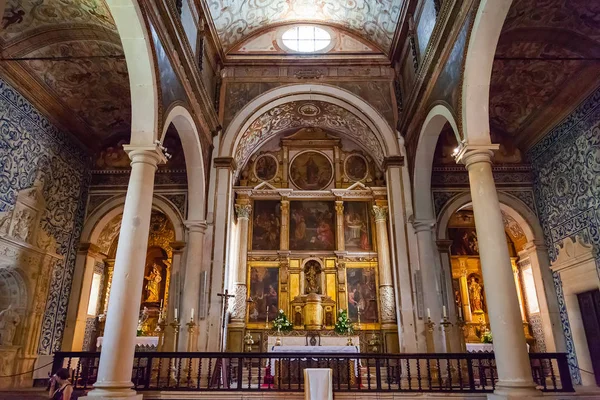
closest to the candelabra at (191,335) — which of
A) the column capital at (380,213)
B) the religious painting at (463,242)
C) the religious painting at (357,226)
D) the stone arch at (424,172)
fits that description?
the religious painting at (357,226)

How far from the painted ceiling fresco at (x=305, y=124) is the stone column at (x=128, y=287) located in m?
5.38

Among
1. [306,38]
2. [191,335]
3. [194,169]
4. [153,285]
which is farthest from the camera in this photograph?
[153,285]

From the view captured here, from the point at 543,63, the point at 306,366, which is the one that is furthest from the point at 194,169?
the point at 543,63

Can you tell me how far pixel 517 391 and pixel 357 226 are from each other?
8474mm

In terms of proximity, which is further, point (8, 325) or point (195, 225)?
point (195, 225)

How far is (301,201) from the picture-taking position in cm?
1420

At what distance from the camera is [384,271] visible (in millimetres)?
12789

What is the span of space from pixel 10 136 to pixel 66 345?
513cm

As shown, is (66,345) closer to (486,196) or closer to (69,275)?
(69,275)

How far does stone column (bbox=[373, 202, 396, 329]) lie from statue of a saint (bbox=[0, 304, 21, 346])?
8858 mm

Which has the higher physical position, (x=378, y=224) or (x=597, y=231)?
(x=378, y=224)

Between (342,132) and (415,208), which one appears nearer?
(415,208)

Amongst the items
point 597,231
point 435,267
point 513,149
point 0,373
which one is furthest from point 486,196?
point 0,373

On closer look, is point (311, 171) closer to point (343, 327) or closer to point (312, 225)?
point (312, 225)
